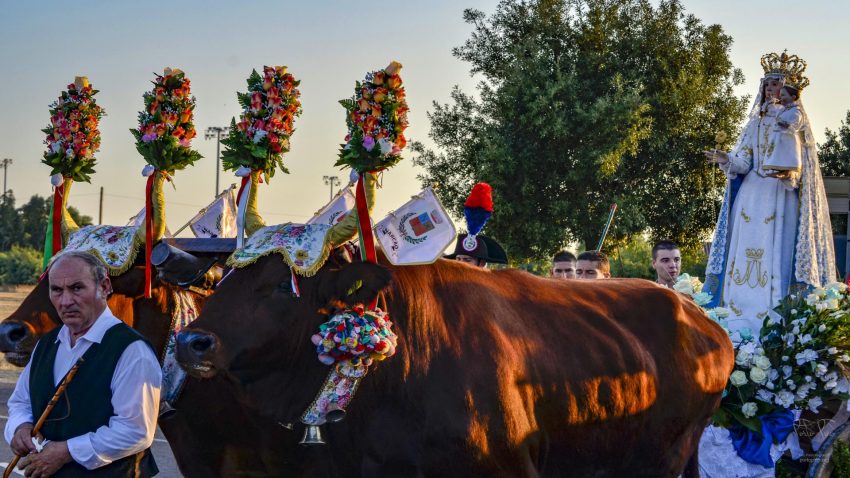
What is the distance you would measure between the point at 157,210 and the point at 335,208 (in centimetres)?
108

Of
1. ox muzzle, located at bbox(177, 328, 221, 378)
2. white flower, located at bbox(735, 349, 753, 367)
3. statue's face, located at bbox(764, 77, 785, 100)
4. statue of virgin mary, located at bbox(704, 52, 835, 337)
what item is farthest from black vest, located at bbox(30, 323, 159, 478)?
statue's face, located at bbox(764, 77, 785, 100)

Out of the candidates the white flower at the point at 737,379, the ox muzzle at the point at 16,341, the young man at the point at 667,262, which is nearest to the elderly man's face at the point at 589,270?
the young man at the point at 667,262

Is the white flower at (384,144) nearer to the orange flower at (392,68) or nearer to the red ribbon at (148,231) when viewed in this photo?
the orange flower at (392,68)

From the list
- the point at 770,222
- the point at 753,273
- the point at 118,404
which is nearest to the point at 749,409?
the point at 753,273

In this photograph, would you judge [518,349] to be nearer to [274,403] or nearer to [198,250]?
[274,403]

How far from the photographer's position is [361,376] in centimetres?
482

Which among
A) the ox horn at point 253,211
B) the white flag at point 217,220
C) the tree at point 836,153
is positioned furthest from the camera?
the tree at point 836,153

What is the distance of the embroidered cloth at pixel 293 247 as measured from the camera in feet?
16.1

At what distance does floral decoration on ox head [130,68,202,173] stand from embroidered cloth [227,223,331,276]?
101 centimetres

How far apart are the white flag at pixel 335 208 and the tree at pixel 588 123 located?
17.0 m

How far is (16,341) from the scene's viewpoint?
5.01 meters

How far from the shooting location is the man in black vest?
3.93 metres

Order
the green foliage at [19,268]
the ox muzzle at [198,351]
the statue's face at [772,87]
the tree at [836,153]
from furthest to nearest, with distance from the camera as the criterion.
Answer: the green foliage at [19,268] → the tree at [836,153] → the statue's face at [772,87] → the ox muzzle at [198,351]

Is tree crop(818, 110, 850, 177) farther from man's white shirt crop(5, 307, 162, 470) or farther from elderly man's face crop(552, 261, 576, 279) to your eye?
man's white shirt crop(5, 307, 162, 470)
